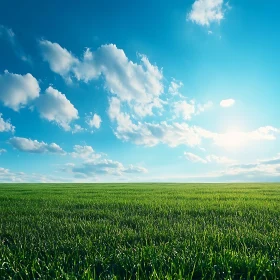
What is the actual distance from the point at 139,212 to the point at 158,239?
3932mm

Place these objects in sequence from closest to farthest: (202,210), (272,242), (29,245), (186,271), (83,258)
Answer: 1. (186,271)
2. (83,258)
3. (272,242)
4. (29,245)
5. (202,210)

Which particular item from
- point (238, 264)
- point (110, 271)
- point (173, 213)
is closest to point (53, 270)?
point (110, 271)

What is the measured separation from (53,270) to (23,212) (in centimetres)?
707

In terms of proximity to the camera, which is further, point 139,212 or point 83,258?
point 139,212

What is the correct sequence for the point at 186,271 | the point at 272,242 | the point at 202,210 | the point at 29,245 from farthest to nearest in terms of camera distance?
the point at 202,210 < the point at 29,245 < the point at 272,242 < the point at 186,271

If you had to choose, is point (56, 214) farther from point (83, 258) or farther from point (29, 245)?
point (83, 258)

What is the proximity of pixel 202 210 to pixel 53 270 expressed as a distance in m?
6.64

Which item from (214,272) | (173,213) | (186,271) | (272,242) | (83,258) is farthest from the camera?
(173,213)

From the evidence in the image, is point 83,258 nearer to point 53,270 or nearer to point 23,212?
point 53,270

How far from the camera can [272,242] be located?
473 centimetres

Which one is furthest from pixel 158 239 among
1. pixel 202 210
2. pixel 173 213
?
pixel 202 210

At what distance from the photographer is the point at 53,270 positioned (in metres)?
3.51

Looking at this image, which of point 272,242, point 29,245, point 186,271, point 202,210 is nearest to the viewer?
point 186,271

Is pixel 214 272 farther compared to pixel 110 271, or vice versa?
pixel 110 271
